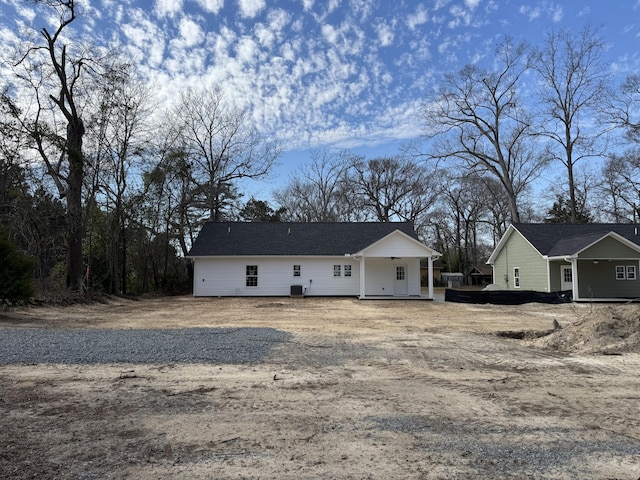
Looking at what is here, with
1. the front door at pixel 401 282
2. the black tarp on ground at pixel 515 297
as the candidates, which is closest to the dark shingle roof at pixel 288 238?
the front door at pixel 401 282

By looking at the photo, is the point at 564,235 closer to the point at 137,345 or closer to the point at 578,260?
the point at 578,260

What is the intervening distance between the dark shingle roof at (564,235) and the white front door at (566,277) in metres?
1.30

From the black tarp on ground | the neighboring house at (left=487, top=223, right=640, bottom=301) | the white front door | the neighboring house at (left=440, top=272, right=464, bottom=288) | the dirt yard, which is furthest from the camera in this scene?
the neighboring house at (left=440, top=272, right=464, bottom=288)

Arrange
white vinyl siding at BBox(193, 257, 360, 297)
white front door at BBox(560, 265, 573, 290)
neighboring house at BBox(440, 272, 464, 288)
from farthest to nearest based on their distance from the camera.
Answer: neighboring house at BBox(440, 272, 464, 288)
white vinyl siding at BBox(193, 257, 360, 297)
white front door at BBox(560, 265, 573, 290)

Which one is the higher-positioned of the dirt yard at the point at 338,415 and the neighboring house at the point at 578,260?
the neighboring house at the point at 578,260

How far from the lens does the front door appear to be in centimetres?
2633

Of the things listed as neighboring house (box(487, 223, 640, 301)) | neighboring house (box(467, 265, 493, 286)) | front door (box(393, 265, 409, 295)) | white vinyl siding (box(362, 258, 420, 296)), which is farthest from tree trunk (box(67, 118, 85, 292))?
neighboring house (box(467, 265, 493, 286))

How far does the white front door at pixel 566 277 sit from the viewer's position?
24422mm

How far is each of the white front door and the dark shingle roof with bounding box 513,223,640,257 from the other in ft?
4.27

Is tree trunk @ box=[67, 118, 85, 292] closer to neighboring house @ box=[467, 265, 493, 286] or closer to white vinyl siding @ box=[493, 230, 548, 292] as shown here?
white vinyl siding @ box=[493, 230, 548, 292]

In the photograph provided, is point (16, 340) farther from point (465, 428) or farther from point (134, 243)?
point (134, 243)

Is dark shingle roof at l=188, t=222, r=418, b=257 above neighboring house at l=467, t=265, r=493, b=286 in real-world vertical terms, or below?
above

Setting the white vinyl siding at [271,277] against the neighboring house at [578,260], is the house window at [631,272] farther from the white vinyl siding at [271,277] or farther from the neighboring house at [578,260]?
the white vinyl siding at [271,277]

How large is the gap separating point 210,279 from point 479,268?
102 feet
